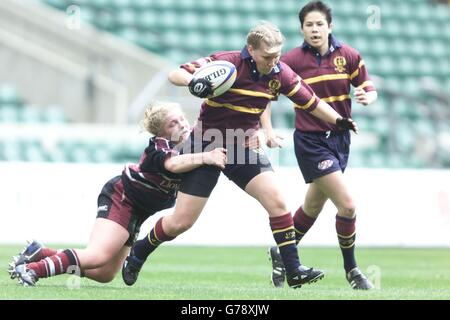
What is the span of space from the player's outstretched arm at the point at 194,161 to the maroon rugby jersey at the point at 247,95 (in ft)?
0.83

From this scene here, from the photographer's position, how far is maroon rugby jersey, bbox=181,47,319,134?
698 centimetres

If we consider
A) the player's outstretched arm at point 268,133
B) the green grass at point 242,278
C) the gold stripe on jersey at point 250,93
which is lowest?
the green grass at point 242,278

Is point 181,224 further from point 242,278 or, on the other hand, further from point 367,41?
point 367,41

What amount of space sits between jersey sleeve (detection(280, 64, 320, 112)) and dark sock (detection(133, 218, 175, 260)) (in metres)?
1.17

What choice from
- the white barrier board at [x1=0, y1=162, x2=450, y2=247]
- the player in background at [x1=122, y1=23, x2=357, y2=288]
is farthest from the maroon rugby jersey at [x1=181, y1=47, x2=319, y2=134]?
the white barrier board at [x1=0, y1=162, x2=450, y2=247]

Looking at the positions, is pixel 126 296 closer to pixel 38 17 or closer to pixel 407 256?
pixel 407 256

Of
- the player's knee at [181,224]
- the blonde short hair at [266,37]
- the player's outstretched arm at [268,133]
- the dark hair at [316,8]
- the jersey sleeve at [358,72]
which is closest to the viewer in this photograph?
the blonde short hair at [266,37]

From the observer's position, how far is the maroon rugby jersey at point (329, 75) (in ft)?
25.4

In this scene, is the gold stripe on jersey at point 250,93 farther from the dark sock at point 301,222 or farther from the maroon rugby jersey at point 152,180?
the dark sock at point 301,222

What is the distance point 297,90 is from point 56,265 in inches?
73.8

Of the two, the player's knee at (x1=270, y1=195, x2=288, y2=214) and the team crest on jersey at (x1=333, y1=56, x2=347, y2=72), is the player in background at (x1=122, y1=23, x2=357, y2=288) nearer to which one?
the player's knee at (x1=270, y1=195, x2=288, y2=214)

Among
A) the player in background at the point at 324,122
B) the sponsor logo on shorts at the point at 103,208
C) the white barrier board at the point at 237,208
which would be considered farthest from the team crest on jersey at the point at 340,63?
the white barrier board at the point at 237,208

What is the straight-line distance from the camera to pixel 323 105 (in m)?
7.25
